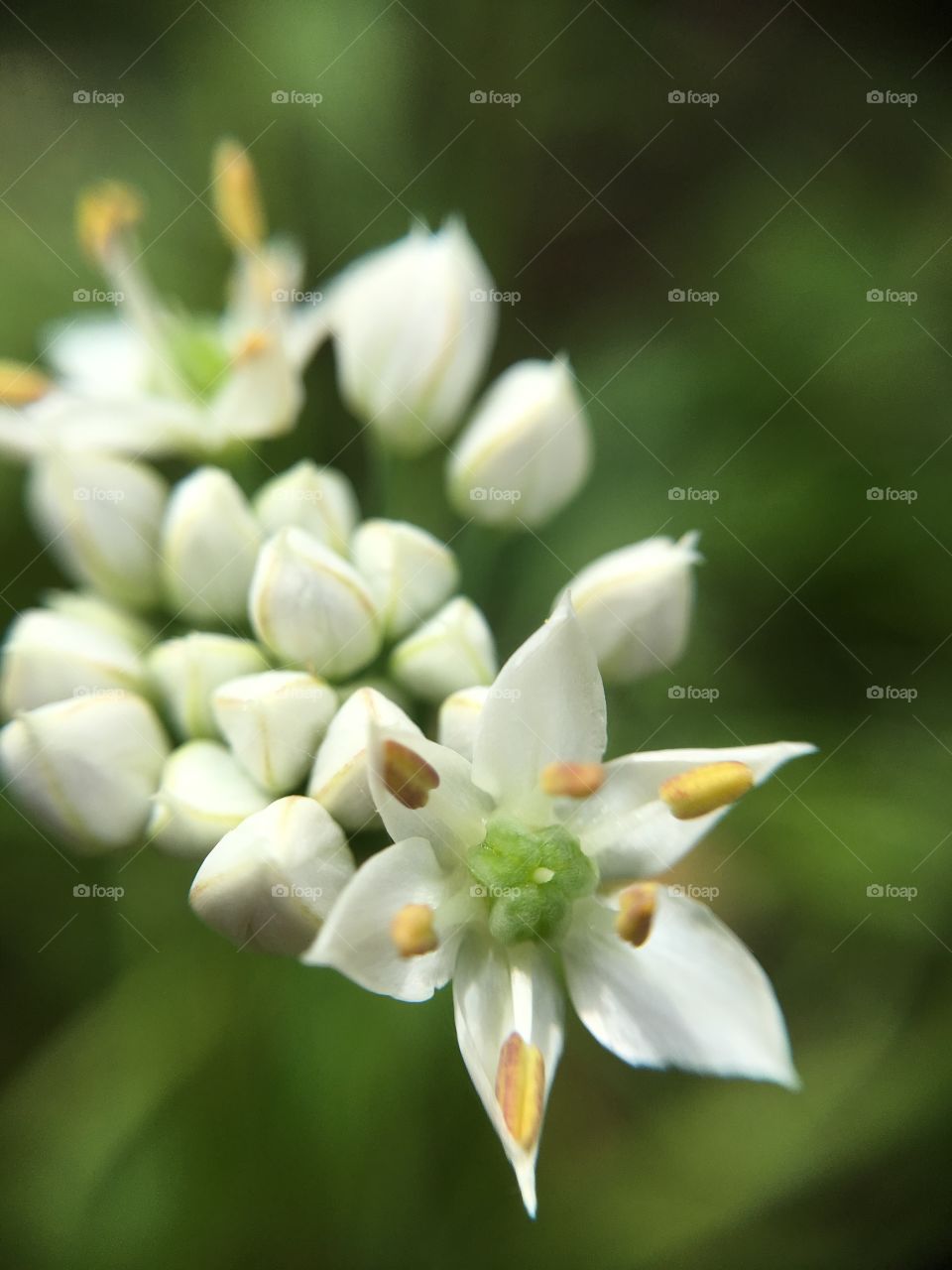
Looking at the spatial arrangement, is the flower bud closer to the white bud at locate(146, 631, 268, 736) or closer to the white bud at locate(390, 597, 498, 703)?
the white bud at locate(146, 631, 268, 736)

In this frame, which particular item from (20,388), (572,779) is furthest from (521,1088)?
(20,388)

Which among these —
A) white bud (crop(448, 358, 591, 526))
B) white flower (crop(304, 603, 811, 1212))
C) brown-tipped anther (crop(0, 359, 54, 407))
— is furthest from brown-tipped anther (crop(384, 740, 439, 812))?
brown-tipped anther (crop(0, 359, 54, 407))

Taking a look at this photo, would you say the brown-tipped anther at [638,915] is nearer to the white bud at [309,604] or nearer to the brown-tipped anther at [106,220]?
the white bud at [309,604]

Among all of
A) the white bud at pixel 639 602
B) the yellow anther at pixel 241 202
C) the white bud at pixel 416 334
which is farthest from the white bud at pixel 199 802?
the yellow anther at pixel 241 202

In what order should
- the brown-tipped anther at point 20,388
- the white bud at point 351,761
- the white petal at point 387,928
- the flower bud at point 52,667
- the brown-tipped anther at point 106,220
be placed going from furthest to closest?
the brown-tipped anther at point 106,220 < the brown-tipped anther at point 20,388 < the flower bud at point 52,667 < the white bud at point 351,761 < the white petal at point 387,928

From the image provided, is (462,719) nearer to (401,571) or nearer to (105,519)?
(401,571)

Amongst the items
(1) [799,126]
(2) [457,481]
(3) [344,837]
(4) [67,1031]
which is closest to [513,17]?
(1) [799,126]
